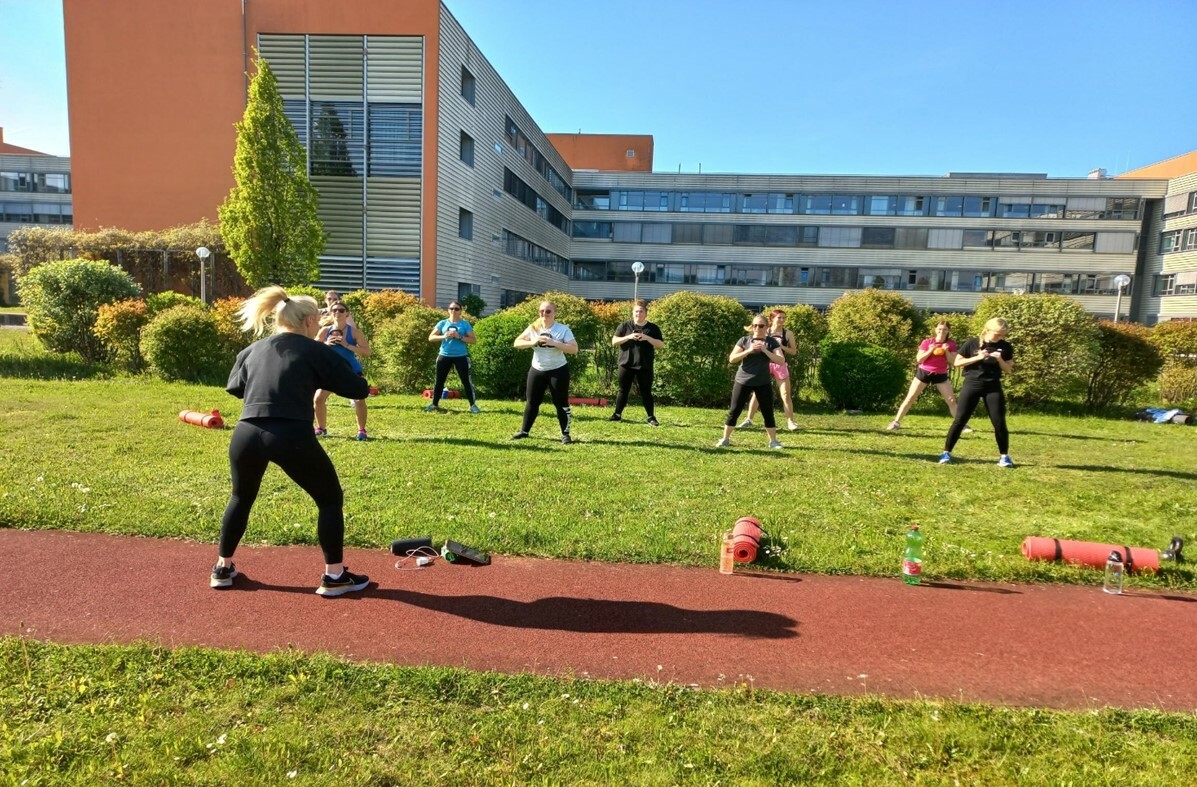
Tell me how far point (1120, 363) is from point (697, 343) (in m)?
8.46

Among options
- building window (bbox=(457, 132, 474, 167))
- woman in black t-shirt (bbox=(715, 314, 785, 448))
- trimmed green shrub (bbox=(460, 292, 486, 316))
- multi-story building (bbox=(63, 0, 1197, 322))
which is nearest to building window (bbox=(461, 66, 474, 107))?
multi-story building (bbox=(63, 0, 1197, 322))

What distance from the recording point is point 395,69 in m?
22.6

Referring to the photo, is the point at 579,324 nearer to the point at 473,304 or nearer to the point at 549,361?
the point at 549,361

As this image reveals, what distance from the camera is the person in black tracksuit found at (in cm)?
1021

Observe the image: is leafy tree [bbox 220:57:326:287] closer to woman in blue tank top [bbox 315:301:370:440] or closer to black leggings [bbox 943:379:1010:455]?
woman in blue tank top [bbox 315:301:370:440]

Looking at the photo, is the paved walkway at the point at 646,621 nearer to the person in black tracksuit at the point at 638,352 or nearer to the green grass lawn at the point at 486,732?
the green grass lawn at the point at 486,732

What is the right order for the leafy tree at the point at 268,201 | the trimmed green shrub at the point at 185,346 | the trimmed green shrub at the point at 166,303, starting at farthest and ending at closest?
the leafy tree at the point at 268,201 → the trimmed green shrub at the point at 166,303 → the trimmed green shrub at the point at 185,346

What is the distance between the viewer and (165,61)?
77.4 ft

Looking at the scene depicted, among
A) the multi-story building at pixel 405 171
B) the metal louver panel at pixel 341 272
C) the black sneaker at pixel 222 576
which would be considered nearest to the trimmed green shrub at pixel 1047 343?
the black sneaker at pixel 222 576

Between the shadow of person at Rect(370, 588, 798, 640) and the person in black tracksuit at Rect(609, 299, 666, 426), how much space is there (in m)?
6.26

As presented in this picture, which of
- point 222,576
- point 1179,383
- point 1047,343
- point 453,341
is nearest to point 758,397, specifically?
point 453,341

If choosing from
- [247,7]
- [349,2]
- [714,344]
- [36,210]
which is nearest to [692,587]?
[714,344]

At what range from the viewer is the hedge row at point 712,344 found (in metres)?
12.4

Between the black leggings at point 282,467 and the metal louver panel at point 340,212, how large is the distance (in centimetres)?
2107
